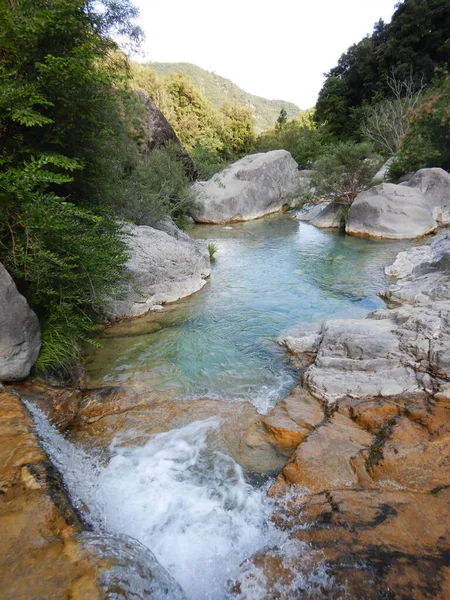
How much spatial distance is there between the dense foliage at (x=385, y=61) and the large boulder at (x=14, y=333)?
35.6 m

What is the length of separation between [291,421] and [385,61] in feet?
135

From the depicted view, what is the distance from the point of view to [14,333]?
488 centimetres

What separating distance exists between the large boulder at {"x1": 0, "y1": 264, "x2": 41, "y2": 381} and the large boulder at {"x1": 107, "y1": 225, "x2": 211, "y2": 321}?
3.00 m

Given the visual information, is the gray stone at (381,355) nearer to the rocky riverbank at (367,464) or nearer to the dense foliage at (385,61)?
the rocky riverbank at (367,464)

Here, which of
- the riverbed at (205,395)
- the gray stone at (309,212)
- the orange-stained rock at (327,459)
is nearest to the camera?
the riverbed at (205,395)

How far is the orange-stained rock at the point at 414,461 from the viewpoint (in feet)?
12.1

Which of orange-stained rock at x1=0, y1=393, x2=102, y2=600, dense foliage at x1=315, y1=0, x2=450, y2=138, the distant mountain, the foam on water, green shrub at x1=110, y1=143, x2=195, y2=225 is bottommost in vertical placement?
the foam on water

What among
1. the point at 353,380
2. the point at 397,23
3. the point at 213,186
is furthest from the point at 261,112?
the point at 353,380

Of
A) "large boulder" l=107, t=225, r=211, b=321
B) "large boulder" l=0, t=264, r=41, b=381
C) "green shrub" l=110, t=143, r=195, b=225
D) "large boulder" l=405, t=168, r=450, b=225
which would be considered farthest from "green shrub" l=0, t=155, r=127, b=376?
"large boulder" l=405, t=168, r=450, b=225

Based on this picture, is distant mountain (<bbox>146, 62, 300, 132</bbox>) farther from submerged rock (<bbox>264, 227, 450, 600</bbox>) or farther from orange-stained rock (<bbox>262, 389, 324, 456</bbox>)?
orange-stained rock (<bbox>262, 389, 324, 456</bbox>)

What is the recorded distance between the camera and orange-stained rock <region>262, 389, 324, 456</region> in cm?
469

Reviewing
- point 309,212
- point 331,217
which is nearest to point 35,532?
point 331,217

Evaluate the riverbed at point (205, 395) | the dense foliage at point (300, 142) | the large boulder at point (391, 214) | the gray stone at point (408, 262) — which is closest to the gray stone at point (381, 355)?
the riverbed at point (205, 395)

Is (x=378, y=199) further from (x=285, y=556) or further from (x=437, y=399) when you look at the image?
(x=285, y=556)
